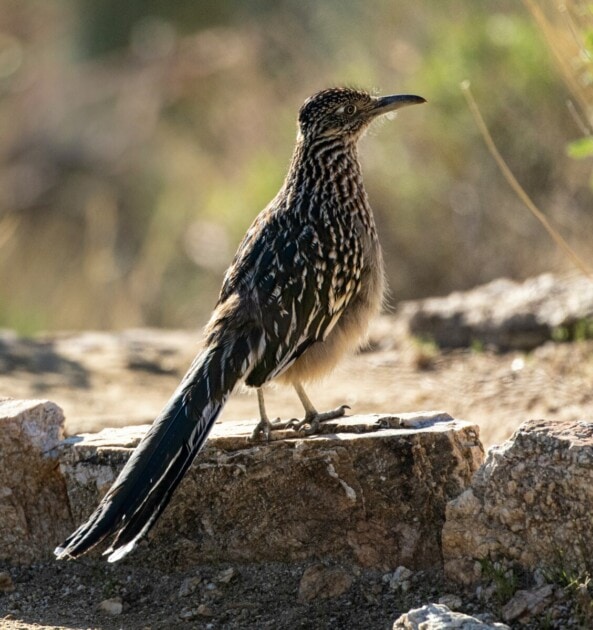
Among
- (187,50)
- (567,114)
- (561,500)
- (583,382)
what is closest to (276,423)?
(561,500)

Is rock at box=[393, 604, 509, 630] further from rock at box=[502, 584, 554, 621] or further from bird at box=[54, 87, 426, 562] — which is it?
bird at box=[54, 87, 426, 562]

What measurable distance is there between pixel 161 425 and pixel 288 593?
75 centimetres

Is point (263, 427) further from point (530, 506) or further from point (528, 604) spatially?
point (528, 604)

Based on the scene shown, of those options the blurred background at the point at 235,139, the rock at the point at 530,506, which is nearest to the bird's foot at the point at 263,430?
the rock at the point at 530,506

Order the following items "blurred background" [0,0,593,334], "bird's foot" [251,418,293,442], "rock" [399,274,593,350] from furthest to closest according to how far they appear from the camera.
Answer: "blurred background" [0,0,593,334]
"rock" [399,274,593,350]
"bird's foot" [251,418,293,442]

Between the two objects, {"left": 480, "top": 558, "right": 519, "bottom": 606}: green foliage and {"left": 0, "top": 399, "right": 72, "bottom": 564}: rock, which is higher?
{"left": 0, "top": 399, "right": 72, "bottom": 564}: rock

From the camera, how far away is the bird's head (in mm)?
5426

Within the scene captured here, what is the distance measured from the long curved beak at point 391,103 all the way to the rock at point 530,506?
2.27m

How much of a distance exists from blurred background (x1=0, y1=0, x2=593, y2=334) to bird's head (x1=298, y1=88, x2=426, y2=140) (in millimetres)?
307

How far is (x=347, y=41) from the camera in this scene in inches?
518

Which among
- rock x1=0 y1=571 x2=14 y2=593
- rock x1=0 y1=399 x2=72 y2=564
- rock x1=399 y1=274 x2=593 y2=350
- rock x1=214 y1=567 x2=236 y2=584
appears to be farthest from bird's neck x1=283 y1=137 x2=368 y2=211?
rock x1=399 y1=274 x2=593 y2=350

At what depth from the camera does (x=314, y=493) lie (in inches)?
165

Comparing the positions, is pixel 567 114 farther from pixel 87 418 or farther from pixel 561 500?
pixel 561 500

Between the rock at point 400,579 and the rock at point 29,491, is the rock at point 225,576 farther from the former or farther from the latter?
the rock at point 29,491
